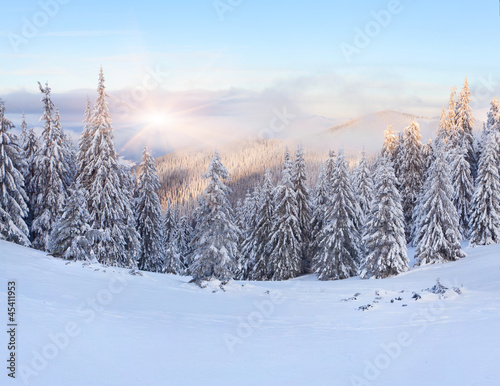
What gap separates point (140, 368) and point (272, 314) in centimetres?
755

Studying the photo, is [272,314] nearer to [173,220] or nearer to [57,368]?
[57,368]

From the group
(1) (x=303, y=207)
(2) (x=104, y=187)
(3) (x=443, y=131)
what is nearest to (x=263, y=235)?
(1) (x=303, y=207)

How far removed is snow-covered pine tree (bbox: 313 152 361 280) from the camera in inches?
1352

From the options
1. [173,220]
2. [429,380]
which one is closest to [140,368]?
[429,380]

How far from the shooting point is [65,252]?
71.7 feet

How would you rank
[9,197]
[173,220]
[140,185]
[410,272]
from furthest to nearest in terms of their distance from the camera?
[173,220] → [140,185] → [410,272] → [9,197]

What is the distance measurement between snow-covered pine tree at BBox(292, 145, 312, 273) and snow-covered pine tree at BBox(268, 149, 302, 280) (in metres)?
1.56

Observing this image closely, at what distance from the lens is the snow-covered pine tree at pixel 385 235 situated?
95.0 feet

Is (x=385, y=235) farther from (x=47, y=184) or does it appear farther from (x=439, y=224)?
(x=47, y=184)

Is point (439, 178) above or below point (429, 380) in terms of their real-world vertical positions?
above

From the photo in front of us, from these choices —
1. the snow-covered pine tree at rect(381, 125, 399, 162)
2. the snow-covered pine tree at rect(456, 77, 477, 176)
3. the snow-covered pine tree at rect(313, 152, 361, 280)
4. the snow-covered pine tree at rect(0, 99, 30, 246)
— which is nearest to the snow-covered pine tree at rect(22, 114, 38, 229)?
the snow-covered pine tree at rect(0, 99, 30, 246)

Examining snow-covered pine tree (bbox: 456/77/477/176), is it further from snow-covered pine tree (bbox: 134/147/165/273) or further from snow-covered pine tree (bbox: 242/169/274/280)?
snow-covered pine tree (bbox: 134/147/165/273)

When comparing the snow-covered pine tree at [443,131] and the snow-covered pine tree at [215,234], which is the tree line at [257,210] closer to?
the snow-covered pine tree at [215,234]

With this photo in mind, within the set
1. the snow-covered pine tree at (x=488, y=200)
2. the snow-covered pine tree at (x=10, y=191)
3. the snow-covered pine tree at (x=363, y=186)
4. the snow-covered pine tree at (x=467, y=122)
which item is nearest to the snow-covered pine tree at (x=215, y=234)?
the snow-covered pine tree at (x=10, y=191)
